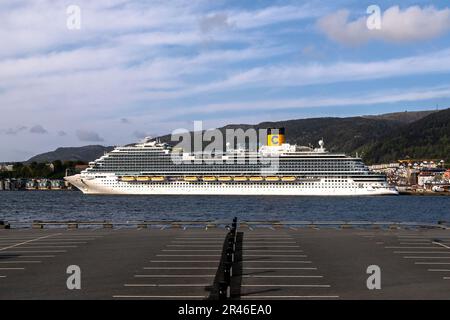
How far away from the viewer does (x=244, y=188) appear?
356ft

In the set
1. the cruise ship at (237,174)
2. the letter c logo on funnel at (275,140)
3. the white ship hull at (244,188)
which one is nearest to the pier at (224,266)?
the white ship hull at (244,188)

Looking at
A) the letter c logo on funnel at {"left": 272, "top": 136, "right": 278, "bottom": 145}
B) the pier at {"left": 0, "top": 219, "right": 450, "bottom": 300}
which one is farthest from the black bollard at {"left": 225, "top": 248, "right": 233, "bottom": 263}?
the letter c logo on funnel at {"left": 272, "top": 136, "right": 278, "bottom": 145}

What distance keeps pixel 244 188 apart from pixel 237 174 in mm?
2763

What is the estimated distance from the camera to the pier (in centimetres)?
1386

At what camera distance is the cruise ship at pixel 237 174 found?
109 meters

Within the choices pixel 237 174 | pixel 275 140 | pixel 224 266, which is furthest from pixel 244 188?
pixel 224 266

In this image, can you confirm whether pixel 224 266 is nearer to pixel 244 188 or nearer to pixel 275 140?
pixel 244 188

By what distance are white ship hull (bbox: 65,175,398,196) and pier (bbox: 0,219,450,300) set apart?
261ft

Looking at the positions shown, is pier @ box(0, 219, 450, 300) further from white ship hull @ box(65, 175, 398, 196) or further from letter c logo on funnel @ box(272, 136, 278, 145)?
letter c logo on funnel @ box(272, 136, 278, 145)

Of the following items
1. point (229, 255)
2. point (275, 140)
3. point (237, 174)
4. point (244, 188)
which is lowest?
point (244, 188)
